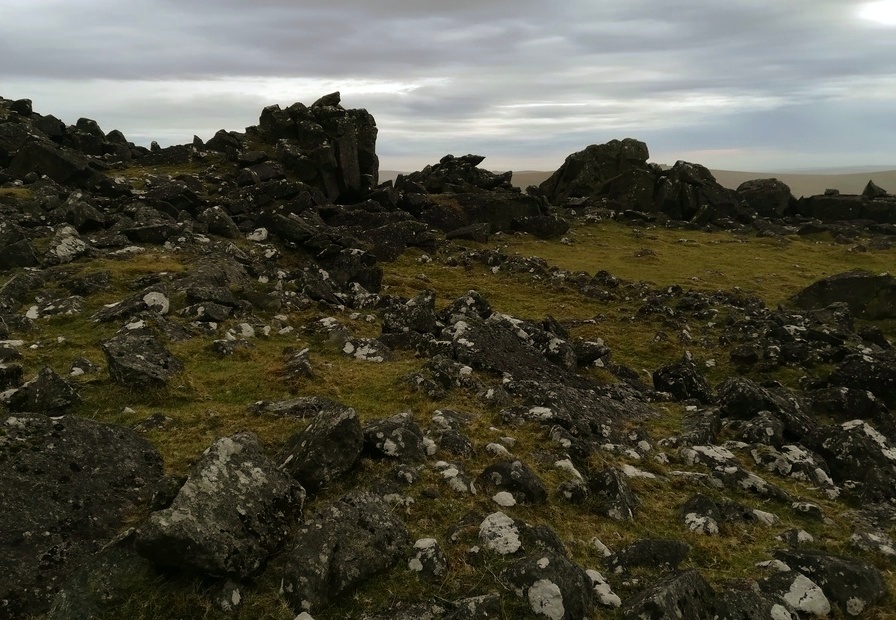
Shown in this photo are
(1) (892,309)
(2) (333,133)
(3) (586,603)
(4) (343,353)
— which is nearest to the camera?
(3) (586,603)

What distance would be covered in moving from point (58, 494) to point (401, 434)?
465 centimetres

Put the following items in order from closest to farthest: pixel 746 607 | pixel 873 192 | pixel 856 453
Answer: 1. pixel 746 607
2. pixel 856 453
3. pixel 873 192

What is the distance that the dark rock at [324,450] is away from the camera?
8.52m

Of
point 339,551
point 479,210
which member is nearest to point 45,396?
point 339,551

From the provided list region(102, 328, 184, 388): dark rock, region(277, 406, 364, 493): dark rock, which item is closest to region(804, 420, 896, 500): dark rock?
region(277, 406, 364, 493): dark rock

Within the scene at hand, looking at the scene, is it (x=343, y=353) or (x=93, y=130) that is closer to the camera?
(x=343, y=353)

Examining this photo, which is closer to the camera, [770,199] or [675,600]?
[675,600]

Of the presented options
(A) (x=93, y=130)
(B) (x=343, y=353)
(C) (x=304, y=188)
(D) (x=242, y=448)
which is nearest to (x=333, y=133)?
(C) (x=304, y=188)

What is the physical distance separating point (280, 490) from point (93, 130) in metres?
51.1

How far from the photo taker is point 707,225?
52688mm

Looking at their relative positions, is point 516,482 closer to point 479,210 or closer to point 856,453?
point 856,453

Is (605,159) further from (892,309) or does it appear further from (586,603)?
(586,603)

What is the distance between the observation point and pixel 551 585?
21.5ft

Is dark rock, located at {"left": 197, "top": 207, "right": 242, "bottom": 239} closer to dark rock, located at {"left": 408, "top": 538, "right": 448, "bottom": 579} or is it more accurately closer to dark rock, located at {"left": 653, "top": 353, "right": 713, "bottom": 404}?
dark rock, located at {"left": 653, "top": 353, "right": 713, "bottom": 404}
